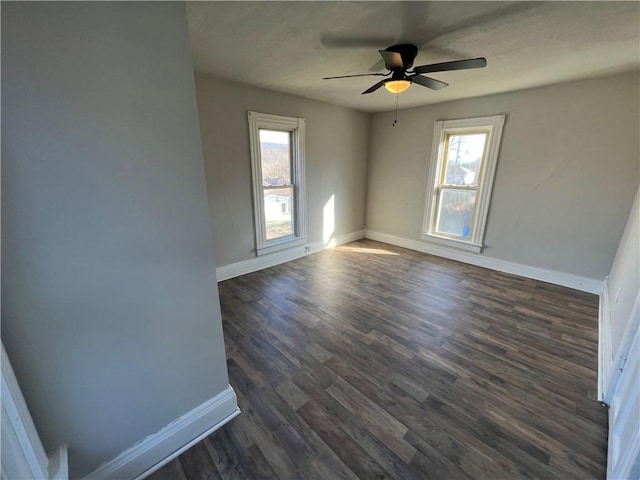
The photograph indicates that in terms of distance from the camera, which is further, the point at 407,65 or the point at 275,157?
the point at 275,157

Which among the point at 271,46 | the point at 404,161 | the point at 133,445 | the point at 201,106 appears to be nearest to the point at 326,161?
the point at 404,161

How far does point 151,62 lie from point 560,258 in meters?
4.35

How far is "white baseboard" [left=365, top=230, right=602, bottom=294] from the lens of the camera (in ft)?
10.5

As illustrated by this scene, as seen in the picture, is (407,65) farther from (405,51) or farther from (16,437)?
(16,437)

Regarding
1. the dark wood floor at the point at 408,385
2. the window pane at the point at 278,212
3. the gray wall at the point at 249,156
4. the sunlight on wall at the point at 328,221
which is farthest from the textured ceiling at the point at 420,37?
the dark wood floor at the point at 408,385

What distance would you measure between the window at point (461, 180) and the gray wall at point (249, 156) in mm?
1355

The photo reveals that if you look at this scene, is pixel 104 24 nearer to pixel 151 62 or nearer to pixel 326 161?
pixel 151 62

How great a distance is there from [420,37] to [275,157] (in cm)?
227

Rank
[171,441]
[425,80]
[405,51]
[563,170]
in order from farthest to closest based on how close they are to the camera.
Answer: [563,170] < [425,80] < [405,51] < [171,441]

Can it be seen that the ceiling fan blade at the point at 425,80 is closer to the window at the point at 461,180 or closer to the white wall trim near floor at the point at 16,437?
the window at the point at 461,180

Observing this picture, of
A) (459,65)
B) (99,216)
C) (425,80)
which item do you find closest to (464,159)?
(425,80)

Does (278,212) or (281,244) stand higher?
(278,212)

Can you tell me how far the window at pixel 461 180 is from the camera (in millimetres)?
3627

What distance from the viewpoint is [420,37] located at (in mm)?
1913
